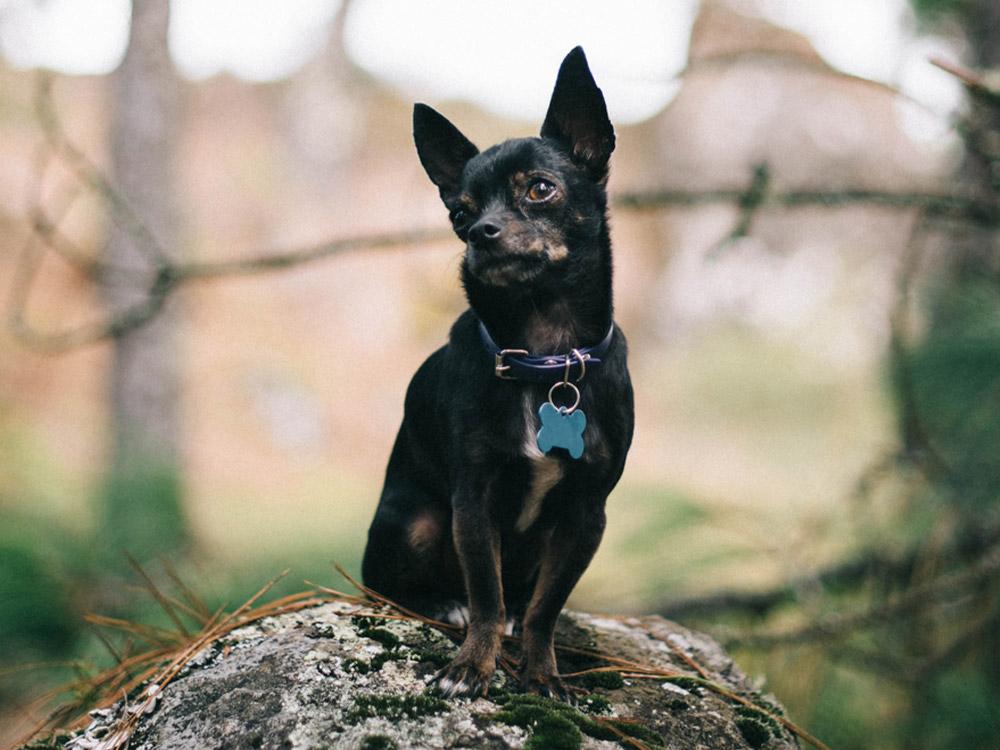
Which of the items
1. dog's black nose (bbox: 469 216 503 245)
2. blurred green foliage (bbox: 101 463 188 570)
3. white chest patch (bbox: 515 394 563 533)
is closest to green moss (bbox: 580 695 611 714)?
white chest patch (bbox: 515 394 563 533)

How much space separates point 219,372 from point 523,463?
10929mm

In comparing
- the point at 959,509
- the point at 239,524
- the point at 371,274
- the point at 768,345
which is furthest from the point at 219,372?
the point at 959,509

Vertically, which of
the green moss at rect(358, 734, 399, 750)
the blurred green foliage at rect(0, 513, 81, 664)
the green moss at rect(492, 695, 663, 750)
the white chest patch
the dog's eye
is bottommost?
the blurred green foliage at rect(0, 513, 81, 664)

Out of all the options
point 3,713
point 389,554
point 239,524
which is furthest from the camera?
point 239,524

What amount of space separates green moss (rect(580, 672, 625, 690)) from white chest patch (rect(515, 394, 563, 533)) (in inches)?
13.5

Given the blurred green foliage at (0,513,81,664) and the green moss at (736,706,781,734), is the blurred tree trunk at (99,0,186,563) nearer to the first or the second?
the blurred green foliage at (0,513,81,664)

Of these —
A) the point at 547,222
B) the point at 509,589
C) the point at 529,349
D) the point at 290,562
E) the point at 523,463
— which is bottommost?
the point at 290,562

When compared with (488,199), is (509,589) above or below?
below

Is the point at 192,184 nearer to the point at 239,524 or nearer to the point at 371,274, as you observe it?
the point at 371,274

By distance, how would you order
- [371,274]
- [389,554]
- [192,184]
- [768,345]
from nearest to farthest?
[389,554] < [768,345] < [371,274] < [192,184]

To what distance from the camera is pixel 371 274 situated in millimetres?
14617

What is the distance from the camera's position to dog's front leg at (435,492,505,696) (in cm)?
176

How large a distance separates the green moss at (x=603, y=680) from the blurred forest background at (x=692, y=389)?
1079 millimetres

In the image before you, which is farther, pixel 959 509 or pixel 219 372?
pixel 219 372
